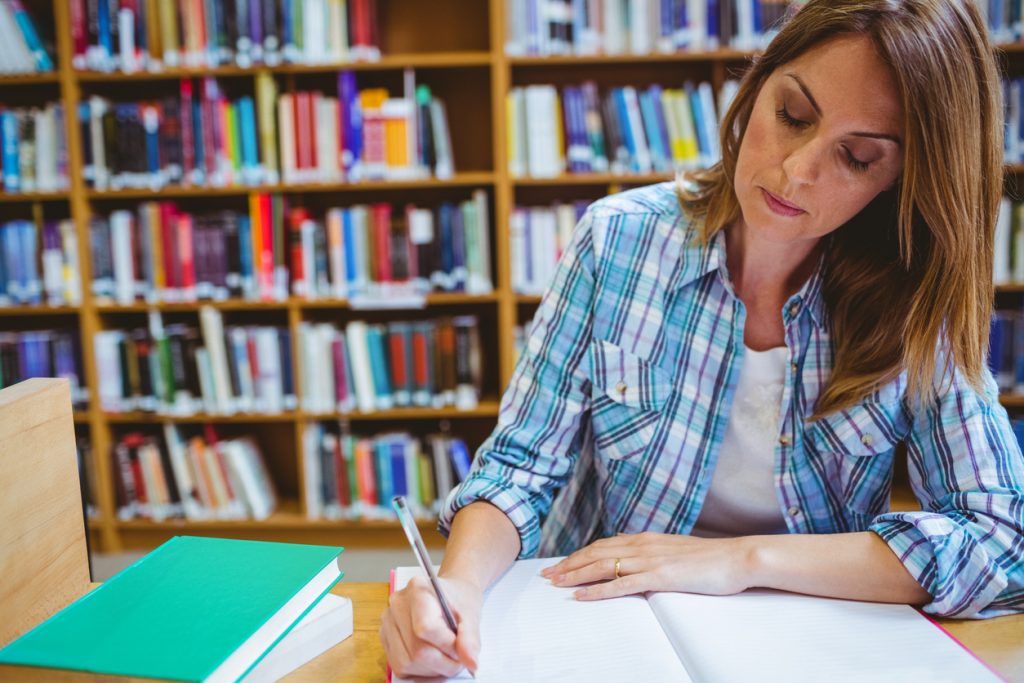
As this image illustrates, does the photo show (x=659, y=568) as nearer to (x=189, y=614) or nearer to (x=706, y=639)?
(x=706, y=639)

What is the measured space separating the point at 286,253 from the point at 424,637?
2195 millimetres

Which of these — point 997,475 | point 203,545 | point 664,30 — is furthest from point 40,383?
point 664,30

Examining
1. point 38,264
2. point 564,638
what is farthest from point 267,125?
point 564,638

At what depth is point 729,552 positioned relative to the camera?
2.72 ft

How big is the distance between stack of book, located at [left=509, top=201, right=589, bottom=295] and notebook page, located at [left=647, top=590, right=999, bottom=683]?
188 cm

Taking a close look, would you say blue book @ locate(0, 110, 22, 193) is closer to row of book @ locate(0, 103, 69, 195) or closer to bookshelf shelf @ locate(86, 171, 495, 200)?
row of book @ locate(0, 103, 69, 195)

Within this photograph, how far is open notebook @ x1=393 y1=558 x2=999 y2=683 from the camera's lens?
655 mm

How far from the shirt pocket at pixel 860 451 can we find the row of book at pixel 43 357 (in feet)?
8.05

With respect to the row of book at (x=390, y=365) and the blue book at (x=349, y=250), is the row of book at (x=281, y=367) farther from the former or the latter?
the blue book at (x=349, y=250)

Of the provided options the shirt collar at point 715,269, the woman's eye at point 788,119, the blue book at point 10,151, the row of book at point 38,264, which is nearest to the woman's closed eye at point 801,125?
the woman's eye at point 788,119

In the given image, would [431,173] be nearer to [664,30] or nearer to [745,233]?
[664,30]

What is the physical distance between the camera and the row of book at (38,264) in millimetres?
2629

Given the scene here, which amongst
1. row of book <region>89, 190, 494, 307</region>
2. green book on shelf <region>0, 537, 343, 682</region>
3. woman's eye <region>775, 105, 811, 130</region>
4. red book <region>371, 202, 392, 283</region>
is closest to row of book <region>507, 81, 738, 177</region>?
row of book <region>89, 190, 494, 307</region>

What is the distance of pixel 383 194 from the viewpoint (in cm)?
285
